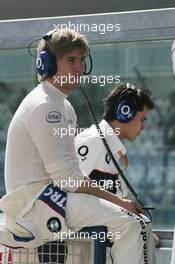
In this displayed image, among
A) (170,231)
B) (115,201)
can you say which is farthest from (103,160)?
(170,231)

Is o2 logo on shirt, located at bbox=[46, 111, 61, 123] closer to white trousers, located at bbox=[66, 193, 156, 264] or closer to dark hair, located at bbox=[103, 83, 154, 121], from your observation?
white trousers, located at bbox=[66, 193, 156, 264]

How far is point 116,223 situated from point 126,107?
100cm

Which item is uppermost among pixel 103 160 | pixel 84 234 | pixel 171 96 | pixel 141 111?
pixel 171 96

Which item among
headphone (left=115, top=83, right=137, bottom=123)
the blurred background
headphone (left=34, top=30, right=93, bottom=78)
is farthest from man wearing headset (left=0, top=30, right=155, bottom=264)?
the blurred background

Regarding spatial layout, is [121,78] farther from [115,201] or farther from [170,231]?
[115,201]

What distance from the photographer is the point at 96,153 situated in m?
3.92

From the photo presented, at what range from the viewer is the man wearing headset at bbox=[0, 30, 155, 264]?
11.4 feet

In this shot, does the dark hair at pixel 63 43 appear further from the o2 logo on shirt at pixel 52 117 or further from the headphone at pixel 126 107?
the headphone at pixel 126 107

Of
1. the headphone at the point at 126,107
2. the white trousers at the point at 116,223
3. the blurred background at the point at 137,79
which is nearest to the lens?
the white trousers at the point at 116,223

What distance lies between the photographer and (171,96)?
18.7 ft

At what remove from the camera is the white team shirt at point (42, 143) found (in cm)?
348

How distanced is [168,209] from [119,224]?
2171 mm

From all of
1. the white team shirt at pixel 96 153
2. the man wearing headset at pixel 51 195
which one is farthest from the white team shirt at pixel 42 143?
the white team shirt at pixel 96 153

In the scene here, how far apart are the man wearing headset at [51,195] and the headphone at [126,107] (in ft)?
2.19
